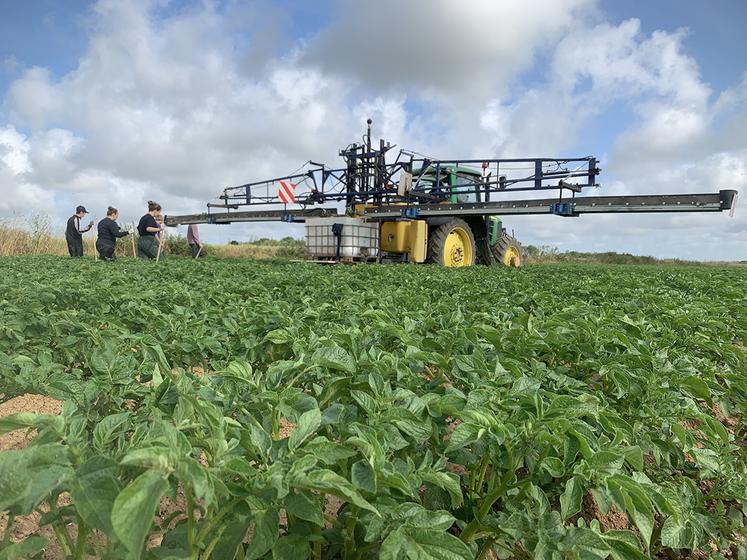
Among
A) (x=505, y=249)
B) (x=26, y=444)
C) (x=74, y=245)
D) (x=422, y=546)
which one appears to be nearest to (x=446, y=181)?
(x=505, y=249)

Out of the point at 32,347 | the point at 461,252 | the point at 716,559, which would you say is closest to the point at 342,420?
the point at 716,559

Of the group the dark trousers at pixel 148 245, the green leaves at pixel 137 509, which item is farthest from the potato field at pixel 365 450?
the dark trousers at pixel 148 245

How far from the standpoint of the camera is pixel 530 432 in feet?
4.14

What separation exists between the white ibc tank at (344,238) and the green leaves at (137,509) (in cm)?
1285

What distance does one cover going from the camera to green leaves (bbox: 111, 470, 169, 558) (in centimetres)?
65

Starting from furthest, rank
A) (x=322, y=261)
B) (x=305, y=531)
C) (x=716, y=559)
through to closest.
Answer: (x=322, y=261), (x=716, y=559), (x=305, y=531)

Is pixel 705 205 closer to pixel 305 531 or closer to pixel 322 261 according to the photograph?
pixel 322 261

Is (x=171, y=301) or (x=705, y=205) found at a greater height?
(x=705, y=205)

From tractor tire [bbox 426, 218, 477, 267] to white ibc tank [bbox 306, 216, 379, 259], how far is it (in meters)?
1.72

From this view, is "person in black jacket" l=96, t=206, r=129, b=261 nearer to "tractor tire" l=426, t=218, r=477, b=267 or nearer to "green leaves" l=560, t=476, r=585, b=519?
"tractor tire" l=426, t=218, r=477, b=267

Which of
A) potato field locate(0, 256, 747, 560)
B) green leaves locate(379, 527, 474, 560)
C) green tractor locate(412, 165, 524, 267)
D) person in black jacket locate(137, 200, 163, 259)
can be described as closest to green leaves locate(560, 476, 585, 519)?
potato field locate(0, 256, 747, 560)

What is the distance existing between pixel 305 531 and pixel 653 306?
462 cm

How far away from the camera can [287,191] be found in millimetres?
17359

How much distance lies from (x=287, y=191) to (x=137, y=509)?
17235 millimetres
